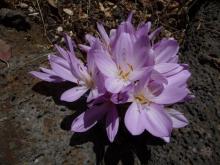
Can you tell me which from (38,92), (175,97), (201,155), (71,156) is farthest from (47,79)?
(201,155)

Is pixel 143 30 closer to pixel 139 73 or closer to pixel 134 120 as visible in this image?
pixel 139 73

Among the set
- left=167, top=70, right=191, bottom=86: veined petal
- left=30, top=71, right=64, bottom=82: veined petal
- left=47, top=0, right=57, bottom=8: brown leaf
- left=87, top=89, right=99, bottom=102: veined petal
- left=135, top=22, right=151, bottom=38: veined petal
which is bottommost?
left=167, top=70, right=191, bottom=86: veined petal

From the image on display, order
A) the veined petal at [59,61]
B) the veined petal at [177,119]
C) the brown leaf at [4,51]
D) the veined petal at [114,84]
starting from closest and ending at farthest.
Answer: the veined petal at [114,84]
the veined petal at [177,119]
the veined petal at [59,61]
the brown leaf at [4,51]

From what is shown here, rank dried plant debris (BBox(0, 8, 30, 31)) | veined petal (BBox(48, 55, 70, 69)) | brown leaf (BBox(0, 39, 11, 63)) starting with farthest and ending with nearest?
dried plant debris (BBox(0, 8, 30, 31)) → brown leaf (BBox(0, 39, 11, 63)) → veined petal (BBox(48, 55, 70, 69))

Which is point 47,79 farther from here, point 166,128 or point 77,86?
point 166,128

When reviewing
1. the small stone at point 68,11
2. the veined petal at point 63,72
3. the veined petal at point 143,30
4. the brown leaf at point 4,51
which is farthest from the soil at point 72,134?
the small stone at point 68,11

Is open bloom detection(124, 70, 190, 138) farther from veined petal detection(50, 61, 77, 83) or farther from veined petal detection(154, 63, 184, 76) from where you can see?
veined petal detection(50, 61, 77, 83)

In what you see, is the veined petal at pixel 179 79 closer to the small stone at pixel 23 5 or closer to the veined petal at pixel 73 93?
the veined petal at pixel 73 93

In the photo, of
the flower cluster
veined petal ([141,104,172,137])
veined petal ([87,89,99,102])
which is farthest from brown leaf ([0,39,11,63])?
veined petal ([141,104,172,137])
